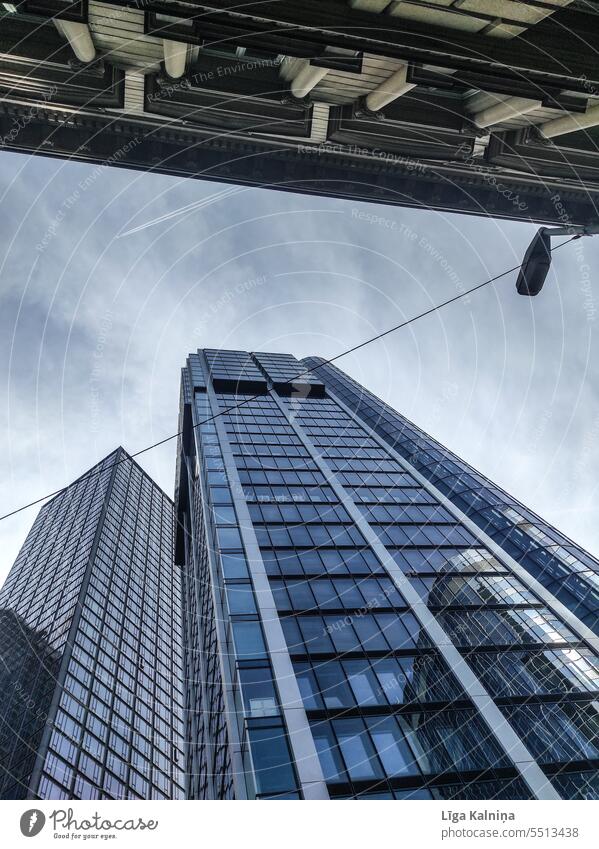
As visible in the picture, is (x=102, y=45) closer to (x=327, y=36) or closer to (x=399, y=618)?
(x=327, y=36)

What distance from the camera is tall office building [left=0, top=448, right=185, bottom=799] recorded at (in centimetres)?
5831

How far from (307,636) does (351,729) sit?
15.9ft

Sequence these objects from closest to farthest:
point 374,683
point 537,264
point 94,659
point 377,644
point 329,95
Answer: point 537,264 → point 329,95 → point 374,683 → point 377,644 → point 94,659

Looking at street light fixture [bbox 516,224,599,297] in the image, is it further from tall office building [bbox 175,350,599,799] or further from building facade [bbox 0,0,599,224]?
tall office building [bbox 175,350,599,799]

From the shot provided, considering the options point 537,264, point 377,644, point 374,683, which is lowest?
point 537,264

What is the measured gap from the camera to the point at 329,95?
12273mm

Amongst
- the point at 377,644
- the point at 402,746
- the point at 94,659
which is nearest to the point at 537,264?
the point at 402,746

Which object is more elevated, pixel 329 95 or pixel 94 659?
pixel 94 659

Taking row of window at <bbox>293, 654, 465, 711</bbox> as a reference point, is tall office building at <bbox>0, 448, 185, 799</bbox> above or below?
above

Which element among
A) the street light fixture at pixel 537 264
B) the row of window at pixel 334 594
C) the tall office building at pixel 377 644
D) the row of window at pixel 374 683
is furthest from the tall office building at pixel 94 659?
the street light fixture at pixel 537 264
